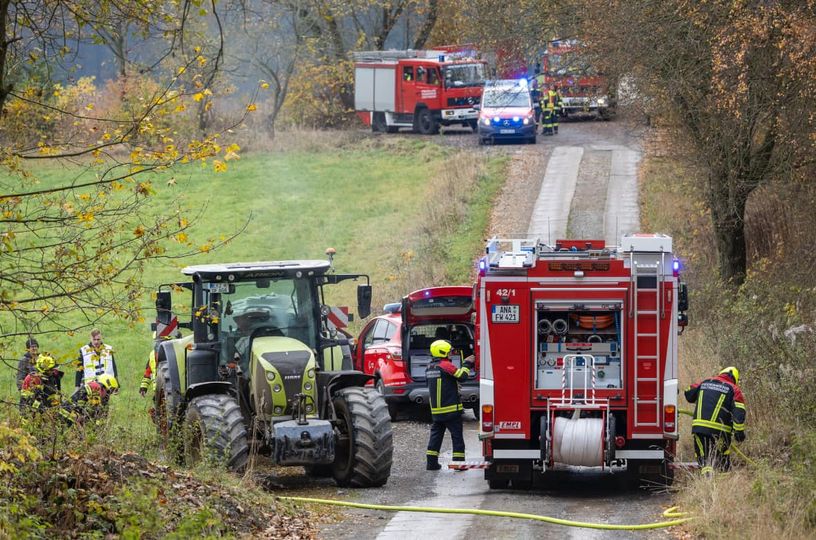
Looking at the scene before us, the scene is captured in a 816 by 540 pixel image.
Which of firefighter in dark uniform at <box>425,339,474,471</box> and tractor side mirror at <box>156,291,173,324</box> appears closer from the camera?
tractor side mirror at <box>156,291,173,324</box>

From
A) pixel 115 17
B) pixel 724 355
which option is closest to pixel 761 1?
pixel 724 355

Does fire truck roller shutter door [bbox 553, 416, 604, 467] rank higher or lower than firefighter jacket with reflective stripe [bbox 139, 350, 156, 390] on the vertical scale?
lower

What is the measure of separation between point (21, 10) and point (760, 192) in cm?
1873

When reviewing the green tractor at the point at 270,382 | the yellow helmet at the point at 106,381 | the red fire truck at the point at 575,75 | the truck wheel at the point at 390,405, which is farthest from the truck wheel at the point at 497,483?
the red fire truck at the point at 575,75

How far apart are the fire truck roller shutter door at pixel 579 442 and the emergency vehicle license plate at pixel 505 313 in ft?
4.05

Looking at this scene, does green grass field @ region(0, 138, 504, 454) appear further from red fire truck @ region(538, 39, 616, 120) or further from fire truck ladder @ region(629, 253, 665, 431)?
fire truck ladder @ region(629, 253, 665, 431)

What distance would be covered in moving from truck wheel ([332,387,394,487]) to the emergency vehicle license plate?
1533mm

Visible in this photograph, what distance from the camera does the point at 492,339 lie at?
12953mm

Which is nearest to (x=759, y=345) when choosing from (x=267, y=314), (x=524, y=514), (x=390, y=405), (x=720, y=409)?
(x=720, y=409)

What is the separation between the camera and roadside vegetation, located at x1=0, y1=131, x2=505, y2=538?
928 cm

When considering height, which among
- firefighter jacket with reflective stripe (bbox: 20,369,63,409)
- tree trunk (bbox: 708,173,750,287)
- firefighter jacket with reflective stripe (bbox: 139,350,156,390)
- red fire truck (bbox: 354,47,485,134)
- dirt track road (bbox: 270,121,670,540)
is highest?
red fire truck (bbox: 354,47,485,134)

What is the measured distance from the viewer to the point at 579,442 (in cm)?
1248

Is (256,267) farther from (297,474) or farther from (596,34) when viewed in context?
(596,34)

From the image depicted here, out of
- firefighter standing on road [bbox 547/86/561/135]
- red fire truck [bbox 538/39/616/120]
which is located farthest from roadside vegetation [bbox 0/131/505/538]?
red fire truck [bbox 538/39/616/120]
